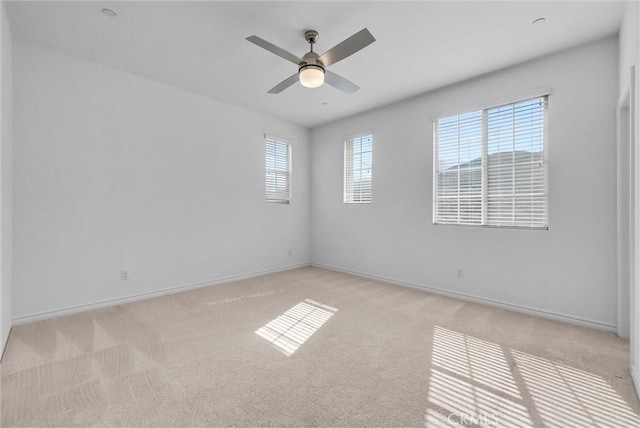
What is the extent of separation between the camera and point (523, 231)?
3.29m

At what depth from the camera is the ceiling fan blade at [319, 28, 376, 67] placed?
215cm

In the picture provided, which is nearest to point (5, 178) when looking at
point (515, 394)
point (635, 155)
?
point (515, 394)

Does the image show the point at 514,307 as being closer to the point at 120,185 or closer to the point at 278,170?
the point at 278,170

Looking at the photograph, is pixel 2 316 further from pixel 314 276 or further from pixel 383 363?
pixel 314 276

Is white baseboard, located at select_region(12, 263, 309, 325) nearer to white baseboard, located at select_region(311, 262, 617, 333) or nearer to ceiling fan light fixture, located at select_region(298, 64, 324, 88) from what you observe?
white baseboard, located at select_region(311, 262, 617, 333)

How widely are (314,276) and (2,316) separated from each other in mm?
3737

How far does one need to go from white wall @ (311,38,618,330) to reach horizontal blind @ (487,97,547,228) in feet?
0.39

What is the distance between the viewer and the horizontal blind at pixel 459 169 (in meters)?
3.72

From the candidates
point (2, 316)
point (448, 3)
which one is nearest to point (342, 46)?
point (448, 3)

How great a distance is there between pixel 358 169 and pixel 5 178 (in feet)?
14.6

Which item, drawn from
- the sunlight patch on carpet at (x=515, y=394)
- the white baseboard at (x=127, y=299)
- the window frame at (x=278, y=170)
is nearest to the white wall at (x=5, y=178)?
the white baseboard at (x=127, y=299)

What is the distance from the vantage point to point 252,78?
369cm

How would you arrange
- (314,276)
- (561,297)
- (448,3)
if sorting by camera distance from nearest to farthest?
1. (448,3)
2. (561,297)
3. (314,276)

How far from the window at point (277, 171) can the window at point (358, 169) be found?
116 centimetres
